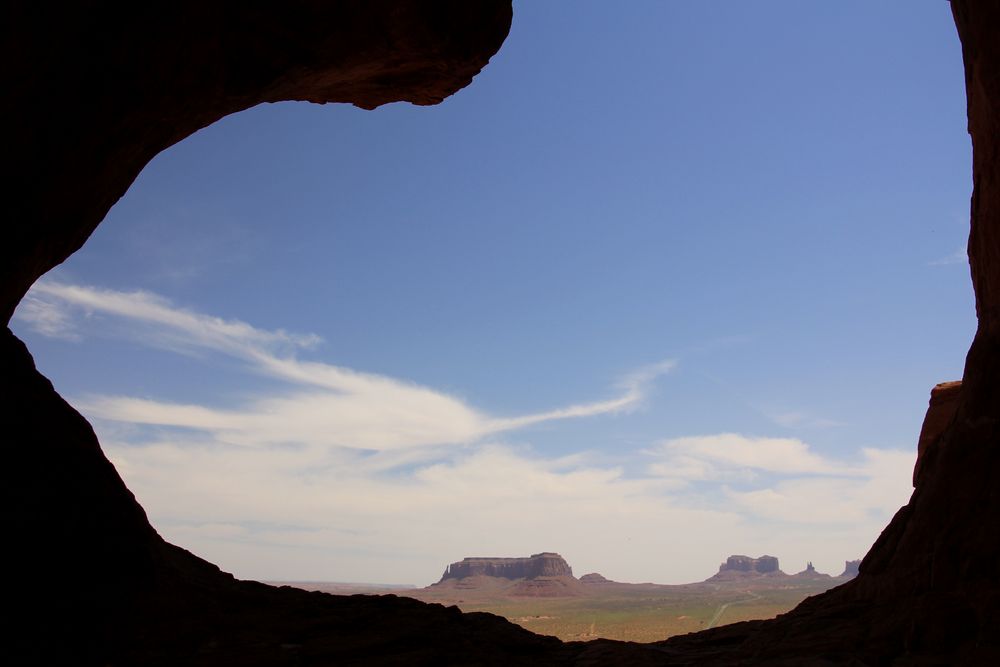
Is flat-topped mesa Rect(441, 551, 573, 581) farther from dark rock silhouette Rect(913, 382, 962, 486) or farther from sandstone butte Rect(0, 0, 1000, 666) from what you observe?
sandstone butte Rect(0, 0, 1000, 666)

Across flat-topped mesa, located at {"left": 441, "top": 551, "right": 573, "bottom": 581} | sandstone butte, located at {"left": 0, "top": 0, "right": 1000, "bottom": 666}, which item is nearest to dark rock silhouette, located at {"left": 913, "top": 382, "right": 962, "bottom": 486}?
sandstone butte, located at {"left": 0, "top": 0, "right": 1000, "bottom": 666}

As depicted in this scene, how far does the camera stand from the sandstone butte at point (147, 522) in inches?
281

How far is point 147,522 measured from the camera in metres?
9.64

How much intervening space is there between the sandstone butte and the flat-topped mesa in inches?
6396

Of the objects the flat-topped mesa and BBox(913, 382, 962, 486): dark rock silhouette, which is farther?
the flat-topped mesa

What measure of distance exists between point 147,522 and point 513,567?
178935 mm

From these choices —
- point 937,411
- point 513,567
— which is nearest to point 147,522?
point 937,411

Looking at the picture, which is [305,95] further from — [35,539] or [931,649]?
[931,649]

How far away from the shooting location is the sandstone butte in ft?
23.4

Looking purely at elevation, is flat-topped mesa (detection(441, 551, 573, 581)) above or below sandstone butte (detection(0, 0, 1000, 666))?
below

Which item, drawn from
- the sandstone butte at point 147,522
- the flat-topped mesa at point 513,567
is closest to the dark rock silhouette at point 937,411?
the sandstone butte at point 147,522

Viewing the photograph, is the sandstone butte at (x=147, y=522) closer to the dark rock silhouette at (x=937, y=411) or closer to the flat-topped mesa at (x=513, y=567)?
the dark rock silhouette at (x=937, y=411)

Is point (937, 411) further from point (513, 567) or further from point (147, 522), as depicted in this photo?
point (513, 567)

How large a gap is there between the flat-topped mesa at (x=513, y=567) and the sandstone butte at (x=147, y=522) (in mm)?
162455
